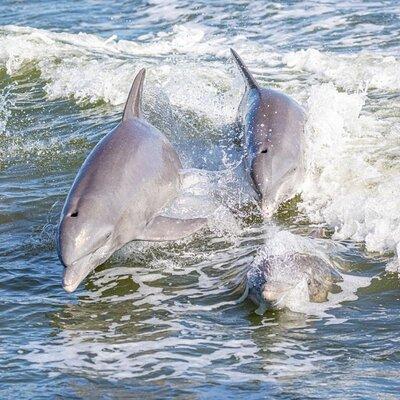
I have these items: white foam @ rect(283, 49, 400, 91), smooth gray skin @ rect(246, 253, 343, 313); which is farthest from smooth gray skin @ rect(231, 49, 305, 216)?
white foam @ rect(283, 49, 400, 91)

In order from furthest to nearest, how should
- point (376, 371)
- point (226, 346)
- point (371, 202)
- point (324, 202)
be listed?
point (324, 202)
point (371, 202)
point (226, 346)
point (376, 371)

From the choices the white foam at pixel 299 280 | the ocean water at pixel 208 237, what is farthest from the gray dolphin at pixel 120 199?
the white foam at pixel 299 280

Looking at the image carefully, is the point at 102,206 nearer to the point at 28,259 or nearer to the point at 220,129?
the point at 28,259

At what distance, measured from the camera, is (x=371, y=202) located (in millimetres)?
→ 10664

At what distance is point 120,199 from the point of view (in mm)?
9523

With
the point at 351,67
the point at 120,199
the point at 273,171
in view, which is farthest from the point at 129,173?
the point at 351,67

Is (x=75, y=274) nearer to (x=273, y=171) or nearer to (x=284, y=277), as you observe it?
(x=284, y=277)

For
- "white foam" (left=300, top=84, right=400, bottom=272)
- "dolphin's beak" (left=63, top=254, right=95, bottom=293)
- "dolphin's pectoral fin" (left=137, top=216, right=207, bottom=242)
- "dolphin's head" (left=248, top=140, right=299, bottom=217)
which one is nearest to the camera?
"dolphin's beak" (left=63, top=254, right=95, bottom=293)

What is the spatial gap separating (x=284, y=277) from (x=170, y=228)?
161 centimetres

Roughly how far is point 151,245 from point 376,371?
3431 millimetres

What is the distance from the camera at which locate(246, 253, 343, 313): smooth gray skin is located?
8.49 meters

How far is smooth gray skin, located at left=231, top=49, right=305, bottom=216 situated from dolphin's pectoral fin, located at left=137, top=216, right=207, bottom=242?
95cm

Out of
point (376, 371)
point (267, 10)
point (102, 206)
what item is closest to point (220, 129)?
point (102, 206)

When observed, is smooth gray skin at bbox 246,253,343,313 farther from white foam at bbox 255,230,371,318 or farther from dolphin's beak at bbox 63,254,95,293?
dolphin's beak at bbox 63,254,95,293
